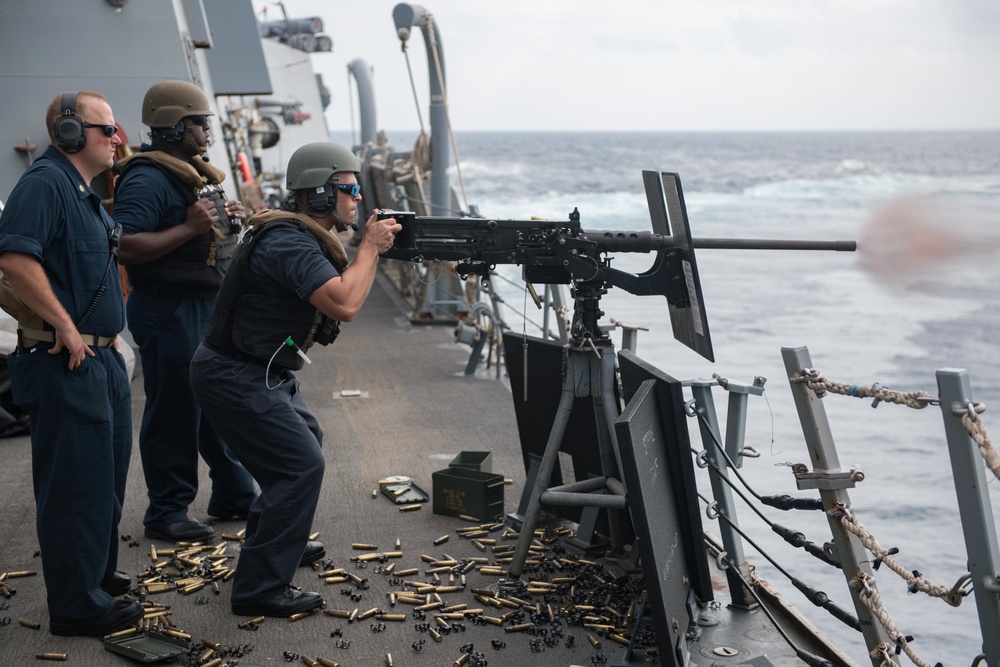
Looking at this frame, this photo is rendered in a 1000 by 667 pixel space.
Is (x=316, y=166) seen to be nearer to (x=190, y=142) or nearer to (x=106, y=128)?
(x=106, y=128)

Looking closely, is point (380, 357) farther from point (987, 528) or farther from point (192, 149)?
point (987, 528)

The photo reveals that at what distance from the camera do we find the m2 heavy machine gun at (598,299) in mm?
4477

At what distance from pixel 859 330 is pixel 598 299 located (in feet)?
55.9

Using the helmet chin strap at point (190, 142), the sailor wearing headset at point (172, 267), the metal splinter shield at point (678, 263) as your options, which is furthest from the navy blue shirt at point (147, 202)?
the metal splinter shield at point (678, 263)

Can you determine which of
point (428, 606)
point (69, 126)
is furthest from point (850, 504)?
point (69, 126)

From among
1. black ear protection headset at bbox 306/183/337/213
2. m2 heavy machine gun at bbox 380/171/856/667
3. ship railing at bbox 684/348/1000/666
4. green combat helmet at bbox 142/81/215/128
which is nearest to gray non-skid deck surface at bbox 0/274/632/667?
m2 heavy machine gun at bbox 380/171/856/667

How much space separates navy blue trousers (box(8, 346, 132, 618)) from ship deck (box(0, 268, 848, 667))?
309 millimetres

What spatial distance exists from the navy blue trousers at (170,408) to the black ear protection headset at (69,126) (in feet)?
4.19

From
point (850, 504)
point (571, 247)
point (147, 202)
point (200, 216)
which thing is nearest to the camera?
point (850, 504)

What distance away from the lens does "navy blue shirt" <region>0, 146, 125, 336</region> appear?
13.5 feet

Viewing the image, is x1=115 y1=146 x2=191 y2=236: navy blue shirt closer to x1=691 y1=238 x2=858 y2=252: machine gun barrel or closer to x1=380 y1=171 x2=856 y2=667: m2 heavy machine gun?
x1=380 y1=171 x2=856 y2=667: m2 heavy machine gun

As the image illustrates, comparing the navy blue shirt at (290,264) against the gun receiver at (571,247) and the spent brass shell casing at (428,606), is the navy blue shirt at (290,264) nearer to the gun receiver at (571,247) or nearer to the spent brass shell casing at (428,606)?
the gun receiver at (571,247)

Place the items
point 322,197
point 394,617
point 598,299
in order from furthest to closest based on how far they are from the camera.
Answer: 1. point 598,299
2. point 394,617
3. point 322,197

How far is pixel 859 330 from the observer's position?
2070cm
